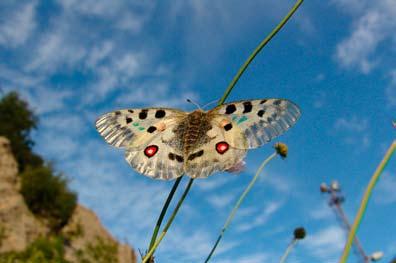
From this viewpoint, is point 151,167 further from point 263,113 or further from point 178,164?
point 263,113

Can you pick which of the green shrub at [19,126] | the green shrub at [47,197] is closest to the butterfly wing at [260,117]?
the green shrub at [47,197]

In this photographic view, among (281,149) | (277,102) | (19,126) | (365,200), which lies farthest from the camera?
(19,126)

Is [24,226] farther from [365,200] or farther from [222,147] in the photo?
[365,200]

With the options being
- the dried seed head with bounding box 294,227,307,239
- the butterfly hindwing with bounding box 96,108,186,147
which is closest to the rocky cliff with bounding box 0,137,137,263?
the dried seed head with bounding box 294,227,307,239

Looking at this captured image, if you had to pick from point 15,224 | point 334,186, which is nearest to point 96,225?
point 15,224

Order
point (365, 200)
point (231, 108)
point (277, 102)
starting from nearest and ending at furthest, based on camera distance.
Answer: point (365, 200)
point (277, 102)
point (231, 108)

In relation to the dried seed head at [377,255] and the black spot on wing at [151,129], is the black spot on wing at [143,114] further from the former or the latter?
the dried seed head at [377,255]

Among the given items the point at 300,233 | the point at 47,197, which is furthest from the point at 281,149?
the point at 47,197
